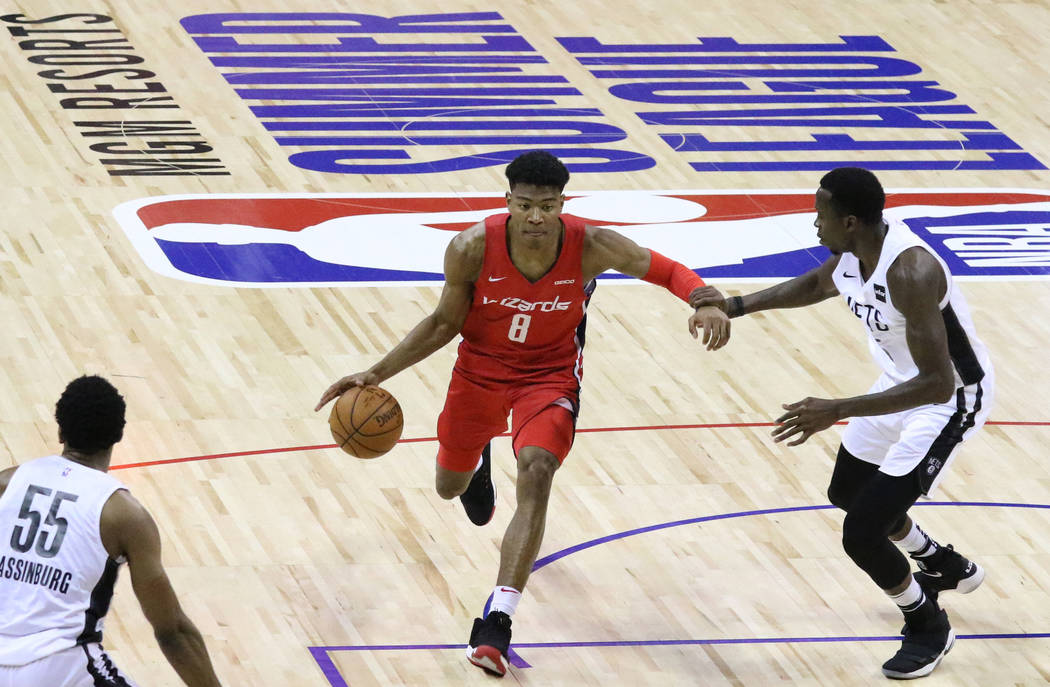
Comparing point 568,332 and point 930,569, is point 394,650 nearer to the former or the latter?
point 568,332

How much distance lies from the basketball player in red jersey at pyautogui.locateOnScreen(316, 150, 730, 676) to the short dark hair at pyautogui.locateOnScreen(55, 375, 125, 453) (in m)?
1.97

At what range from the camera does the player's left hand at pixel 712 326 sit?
691 cm

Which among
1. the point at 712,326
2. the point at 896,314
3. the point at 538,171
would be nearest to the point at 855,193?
the point at 896,314

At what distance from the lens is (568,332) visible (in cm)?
744

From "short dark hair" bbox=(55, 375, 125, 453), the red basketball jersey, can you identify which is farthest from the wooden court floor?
"short dark hair" bbox=(55, 375, 125, 453)

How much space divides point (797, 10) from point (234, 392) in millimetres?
8873

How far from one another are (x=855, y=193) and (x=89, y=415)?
3083 mm

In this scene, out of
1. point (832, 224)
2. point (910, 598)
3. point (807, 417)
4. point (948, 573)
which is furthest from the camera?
point (948, 573)

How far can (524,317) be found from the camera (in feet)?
24.0

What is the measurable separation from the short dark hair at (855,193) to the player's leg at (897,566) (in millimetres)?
1037

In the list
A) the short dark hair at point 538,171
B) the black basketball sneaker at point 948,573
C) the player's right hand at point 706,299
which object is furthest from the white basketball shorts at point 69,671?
the black basketball sneaker at point 948,573

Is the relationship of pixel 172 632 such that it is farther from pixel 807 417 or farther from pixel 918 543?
pixel 918 543

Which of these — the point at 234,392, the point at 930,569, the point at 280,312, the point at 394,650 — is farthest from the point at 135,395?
the point at 930,569

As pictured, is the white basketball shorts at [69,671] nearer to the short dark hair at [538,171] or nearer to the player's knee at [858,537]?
the short dark hair at [538,171]
